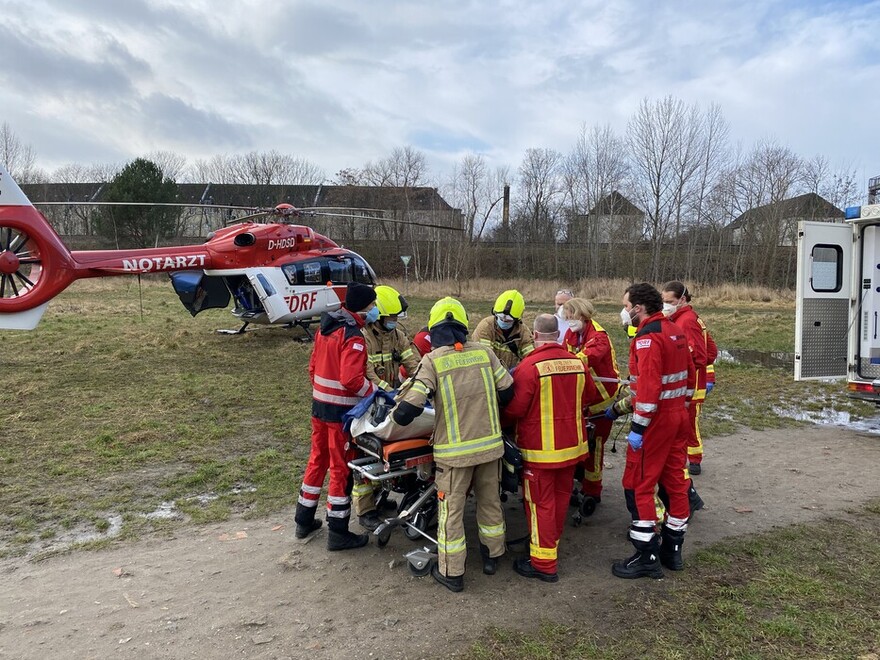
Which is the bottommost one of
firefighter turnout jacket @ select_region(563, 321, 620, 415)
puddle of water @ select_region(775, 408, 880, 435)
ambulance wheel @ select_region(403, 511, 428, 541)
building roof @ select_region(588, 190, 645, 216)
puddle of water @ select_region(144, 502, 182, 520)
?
puddle of water @ select_region(775, 408, 880, 435)

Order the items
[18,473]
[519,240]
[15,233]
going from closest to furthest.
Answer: [18,473] → [15,233] → [519,240]

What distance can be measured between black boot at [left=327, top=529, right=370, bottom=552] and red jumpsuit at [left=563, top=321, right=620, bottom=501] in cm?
201

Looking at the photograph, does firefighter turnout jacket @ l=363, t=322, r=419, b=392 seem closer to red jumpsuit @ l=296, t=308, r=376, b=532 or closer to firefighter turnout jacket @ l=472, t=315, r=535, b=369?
red jumpsuit @ l=296, t=308, r=376, b=532

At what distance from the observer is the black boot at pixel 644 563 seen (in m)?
3.77

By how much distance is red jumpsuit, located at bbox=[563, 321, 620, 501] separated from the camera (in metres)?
4.71

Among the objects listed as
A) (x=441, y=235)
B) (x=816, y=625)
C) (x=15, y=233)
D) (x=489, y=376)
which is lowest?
(x=816, y=625)

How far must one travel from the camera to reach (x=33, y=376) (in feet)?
32.3

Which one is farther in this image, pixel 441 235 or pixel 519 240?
pixel 519 240

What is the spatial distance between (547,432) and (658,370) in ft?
2.78

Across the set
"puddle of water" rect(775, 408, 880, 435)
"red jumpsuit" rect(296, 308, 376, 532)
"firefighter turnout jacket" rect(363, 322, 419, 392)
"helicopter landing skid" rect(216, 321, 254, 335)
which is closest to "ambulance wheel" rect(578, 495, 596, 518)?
"firefighter turnout jacket" rect(363, 322, 419, 392)

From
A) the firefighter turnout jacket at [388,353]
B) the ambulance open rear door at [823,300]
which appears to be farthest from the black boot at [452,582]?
the ambulance open rear door at [823,300]

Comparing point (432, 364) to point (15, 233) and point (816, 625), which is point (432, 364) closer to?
point (816, 625)

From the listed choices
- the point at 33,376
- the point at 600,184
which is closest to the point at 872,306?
the point at 33,376

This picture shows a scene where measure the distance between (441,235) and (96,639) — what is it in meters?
38.1
